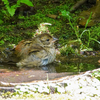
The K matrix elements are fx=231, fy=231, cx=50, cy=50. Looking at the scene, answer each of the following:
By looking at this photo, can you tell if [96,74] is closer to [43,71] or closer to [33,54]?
[43,71]

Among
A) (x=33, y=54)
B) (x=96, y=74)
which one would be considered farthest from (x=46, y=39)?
(x=96, y=74)

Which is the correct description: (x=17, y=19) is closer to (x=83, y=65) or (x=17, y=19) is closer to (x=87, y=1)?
(x=87, y=1)

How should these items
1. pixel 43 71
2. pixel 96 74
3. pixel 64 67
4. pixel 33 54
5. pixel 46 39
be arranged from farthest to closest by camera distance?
pixel 46 39, pixel 33 54, pixel 64 67, pixel 43 71, pixel 96 74

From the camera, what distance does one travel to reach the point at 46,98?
124 inches

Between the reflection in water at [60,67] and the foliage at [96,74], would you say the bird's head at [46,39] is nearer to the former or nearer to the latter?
the reflection in water at [60,67]

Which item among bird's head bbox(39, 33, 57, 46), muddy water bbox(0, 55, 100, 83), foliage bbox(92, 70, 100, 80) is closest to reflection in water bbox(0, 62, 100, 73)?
muddy water bbox(0, 55, 100, 83)

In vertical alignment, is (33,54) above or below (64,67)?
above

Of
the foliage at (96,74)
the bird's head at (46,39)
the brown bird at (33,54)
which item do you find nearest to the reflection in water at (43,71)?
the brown bird at (33,54)

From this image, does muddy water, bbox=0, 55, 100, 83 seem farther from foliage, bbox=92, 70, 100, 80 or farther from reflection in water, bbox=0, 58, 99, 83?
foliage, bbox=92, 70, 100, 80

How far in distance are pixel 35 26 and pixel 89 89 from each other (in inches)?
210

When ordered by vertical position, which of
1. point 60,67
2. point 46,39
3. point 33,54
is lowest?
point 60,67

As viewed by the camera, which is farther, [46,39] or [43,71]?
[46,39]

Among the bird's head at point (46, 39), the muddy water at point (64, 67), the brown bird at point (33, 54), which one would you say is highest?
the bird's head at point (46, 39)

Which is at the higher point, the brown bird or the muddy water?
the brown bird
